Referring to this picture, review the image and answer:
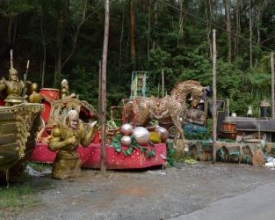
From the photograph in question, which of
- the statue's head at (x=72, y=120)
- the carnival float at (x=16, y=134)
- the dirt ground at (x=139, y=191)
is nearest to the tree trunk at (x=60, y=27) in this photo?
the dirt ground at (x=139, y=191)

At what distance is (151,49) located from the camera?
2531 cm

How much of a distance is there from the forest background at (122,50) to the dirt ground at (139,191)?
36.8 feet

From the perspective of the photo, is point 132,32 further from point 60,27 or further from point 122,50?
point 60,27

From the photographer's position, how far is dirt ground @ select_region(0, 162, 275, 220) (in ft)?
21.0

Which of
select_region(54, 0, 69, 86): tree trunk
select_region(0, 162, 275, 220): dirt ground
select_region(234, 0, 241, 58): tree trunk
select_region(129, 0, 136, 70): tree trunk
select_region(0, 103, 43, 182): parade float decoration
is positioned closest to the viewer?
select_region(0, 162, 275, 220): dirt ground

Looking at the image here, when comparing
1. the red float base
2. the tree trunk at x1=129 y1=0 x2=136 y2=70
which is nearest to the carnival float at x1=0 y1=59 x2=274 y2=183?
the red float base

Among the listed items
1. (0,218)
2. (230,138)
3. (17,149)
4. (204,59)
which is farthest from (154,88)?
(0,218)

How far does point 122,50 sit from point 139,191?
18.8m

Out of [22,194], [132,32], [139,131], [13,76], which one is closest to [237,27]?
[132,32]

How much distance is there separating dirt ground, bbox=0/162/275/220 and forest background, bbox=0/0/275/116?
11.2 m

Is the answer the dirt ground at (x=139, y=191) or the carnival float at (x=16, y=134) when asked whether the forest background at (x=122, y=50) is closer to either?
the dirt ground at (x=139, y=191)

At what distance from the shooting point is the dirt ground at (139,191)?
6414 mm

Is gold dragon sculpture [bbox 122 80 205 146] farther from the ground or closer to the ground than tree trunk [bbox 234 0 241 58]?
closer to the ground

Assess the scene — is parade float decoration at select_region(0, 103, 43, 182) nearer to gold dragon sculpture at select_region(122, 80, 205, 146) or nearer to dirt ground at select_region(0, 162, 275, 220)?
dirt ground at select_region(0, 162, 275, 220)
